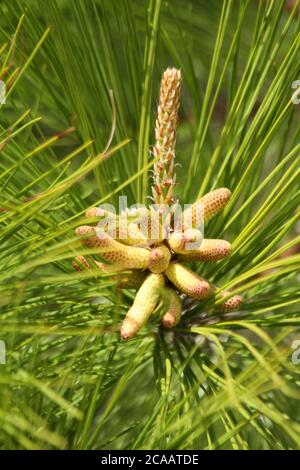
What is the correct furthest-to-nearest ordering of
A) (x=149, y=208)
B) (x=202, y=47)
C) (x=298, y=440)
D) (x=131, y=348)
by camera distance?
(x=202, y=47) < (x=131, y=348) < (x=149, y=208) < (x=298, y=440)

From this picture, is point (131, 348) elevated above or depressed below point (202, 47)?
below

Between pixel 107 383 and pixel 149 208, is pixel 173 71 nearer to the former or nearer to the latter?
pixel 149 208

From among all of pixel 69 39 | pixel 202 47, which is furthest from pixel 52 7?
pixel 202 47

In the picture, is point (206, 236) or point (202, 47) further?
point (202, 47)
